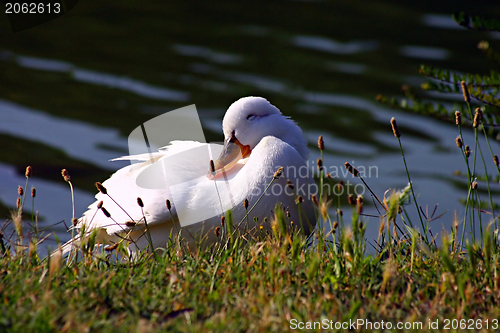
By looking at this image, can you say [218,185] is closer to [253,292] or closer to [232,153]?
[232,153]

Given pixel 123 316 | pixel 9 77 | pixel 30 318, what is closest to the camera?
pixel 30 318

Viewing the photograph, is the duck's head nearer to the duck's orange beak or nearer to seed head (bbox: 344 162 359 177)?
the duck's orange beak

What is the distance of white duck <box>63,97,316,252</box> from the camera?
3.59 metres

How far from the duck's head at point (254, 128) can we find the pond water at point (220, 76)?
3.75 metres

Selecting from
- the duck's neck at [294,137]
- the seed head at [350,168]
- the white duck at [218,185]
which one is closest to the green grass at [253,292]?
the seed head at [350,168]

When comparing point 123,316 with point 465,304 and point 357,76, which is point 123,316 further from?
point 357,76

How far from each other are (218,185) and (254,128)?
73 centimetres

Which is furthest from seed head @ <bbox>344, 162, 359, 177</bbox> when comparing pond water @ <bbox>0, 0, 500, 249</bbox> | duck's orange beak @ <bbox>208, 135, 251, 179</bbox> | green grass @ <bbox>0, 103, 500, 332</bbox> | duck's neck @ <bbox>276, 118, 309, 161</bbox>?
pond water @ <bbox>0, 0, 500, 249</bbox>

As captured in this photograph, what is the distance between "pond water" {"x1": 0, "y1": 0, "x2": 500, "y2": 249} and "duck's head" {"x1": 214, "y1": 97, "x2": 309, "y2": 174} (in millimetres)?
3753

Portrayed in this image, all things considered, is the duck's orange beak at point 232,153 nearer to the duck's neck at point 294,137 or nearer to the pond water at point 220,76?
the duck's neck at point 294,137

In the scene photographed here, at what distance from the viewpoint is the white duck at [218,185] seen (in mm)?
3590

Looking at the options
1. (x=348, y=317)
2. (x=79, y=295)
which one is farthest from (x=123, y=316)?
(x=348, y=317)

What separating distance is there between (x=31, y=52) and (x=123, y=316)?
10900mm

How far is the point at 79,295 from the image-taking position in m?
2.31
